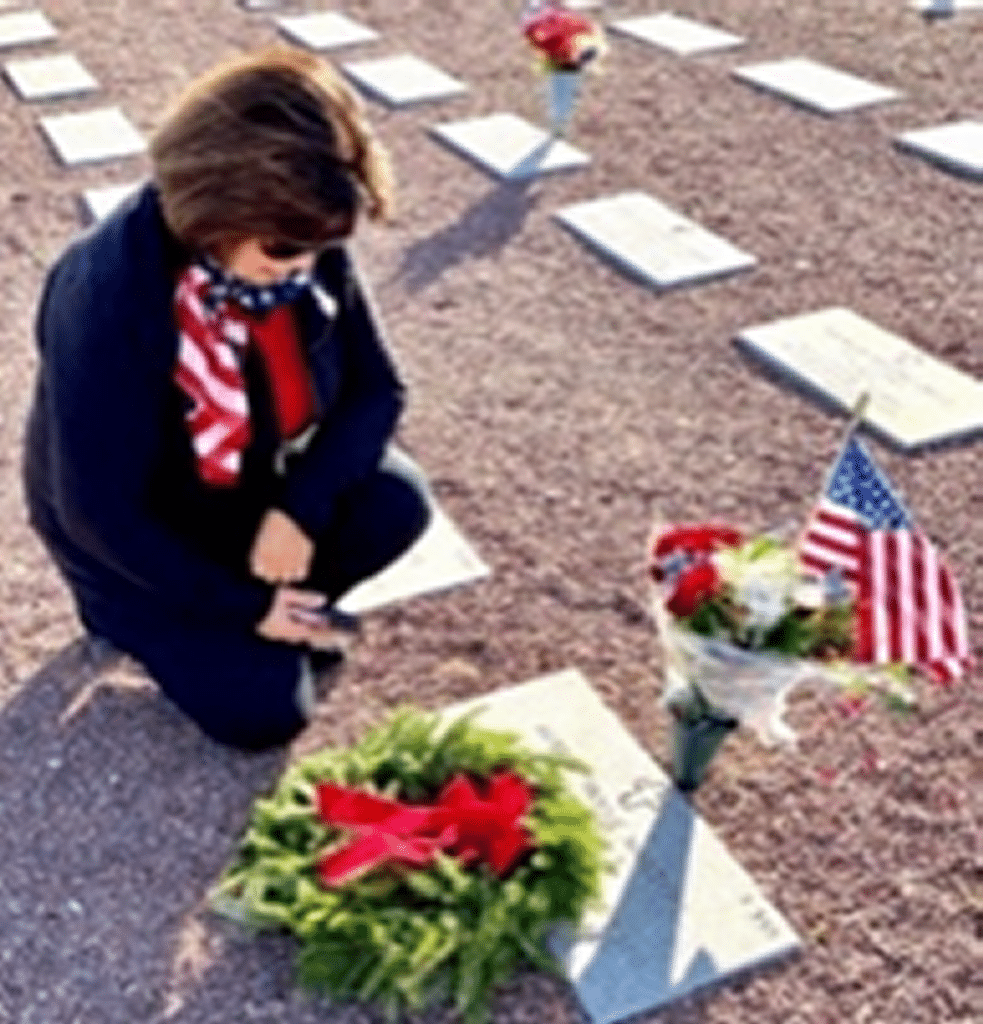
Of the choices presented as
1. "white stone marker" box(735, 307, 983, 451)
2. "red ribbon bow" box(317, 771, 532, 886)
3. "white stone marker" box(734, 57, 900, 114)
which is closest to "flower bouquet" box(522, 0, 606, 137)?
"white stone marker" box(734, 57, 900, 114)

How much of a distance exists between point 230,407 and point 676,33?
5537 mm

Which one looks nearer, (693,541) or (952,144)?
(693,541)

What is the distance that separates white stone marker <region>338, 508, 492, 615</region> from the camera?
3488 mm

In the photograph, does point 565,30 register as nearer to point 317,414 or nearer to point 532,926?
point 317,414

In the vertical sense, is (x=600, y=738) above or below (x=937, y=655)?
below

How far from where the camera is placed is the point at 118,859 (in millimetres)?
2793

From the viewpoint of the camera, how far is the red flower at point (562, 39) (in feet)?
19.8

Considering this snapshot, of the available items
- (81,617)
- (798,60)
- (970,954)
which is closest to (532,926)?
(970,954)

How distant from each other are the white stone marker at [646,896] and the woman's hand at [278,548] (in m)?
0.46

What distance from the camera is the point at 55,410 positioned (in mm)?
2705

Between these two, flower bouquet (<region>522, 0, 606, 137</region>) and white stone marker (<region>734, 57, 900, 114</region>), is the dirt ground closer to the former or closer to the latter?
white stone marker (<region>734, 57, 900, 114</region>)

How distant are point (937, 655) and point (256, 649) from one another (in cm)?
131

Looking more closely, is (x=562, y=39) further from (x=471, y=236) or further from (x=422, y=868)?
(x=422, y=868)

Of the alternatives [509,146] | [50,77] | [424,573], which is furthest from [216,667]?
[50,77]
